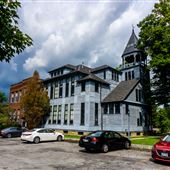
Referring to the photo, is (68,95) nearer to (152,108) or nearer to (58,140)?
(58,140)

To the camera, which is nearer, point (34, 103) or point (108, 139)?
point (108, 139)

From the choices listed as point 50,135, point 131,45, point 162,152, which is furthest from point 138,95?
point 162,152

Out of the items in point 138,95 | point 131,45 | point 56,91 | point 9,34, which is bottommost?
point 9,34

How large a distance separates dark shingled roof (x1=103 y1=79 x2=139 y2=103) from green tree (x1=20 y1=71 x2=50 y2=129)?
34.1 feet

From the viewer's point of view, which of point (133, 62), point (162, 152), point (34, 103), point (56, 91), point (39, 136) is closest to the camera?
point (162, 152)

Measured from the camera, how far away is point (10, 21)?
4.36 m

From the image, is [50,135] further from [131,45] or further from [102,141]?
[131,45]

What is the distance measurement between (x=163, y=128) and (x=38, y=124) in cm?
2058

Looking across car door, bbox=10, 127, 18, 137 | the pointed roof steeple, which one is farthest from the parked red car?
the pointed roof steeple

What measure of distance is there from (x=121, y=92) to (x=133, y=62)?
9929 mm

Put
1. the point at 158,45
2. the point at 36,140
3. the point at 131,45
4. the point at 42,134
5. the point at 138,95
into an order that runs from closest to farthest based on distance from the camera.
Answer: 1. the point at 36,140
2. the point at 42,134
3. the point at 158,45
4. the point at 138,95
5. the point at 131,45

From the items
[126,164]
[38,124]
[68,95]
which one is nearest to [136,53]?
[68,95]

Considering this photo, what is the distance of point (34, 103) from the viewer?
3294 centimetres

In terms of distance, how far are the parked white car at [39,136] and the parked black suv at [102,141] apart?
758 centimetres
